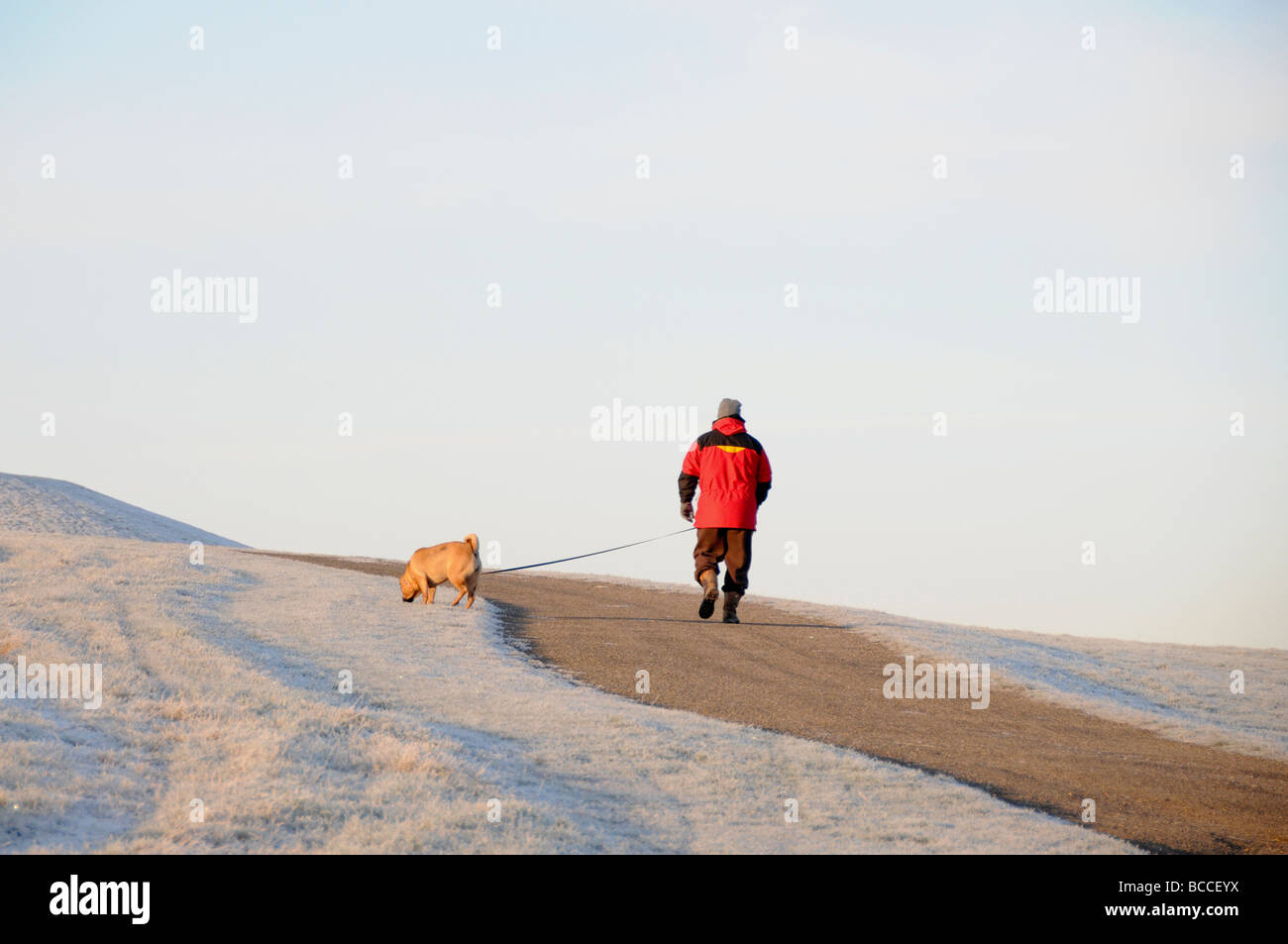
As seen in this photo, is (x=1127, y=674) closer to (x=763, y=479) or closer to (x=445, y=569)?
(x=763, y=479)

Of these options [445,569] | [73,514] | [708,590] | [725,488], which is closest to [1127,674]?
[708,590]

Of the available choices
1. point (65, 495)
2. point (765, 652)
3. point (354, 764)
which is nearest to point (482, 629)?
point (765, 652)

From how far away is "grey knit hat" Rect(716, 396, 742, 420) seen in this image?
1714cm

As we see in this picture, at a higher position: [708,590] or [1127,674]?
[708,590]

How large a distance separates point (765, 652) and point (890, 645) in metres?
2.94

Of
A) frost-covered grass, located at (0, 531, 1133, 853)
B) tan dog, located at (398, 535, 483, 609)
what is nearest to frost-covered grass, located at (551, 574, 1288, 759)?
frost-covered grass, located at (0, 531, 1133, 853)

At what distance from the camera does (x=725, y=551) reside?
56.4 feet

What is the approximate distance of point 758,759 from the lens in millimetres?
11242

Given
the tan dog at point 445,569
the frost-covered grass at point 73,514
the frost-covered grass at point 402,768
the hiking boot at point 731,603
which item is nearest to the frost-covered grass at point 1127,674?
the hiking boot at point 731,603

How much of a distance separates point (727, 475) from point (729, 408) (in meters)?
1.10

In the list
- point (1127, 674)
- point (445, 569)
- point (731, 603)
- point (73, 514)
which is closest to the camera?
point (731, 603)

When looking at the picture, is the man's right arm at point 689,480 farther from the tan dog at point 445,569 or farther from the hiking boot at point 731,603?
the tan dog at point 445,569

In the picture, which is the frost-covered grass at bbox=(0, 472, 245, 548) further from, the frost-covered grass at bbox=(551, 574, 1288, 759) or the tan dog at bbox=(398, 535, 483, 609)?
the frost-covered grass at bbox=(551, 574, 1288, 759)
